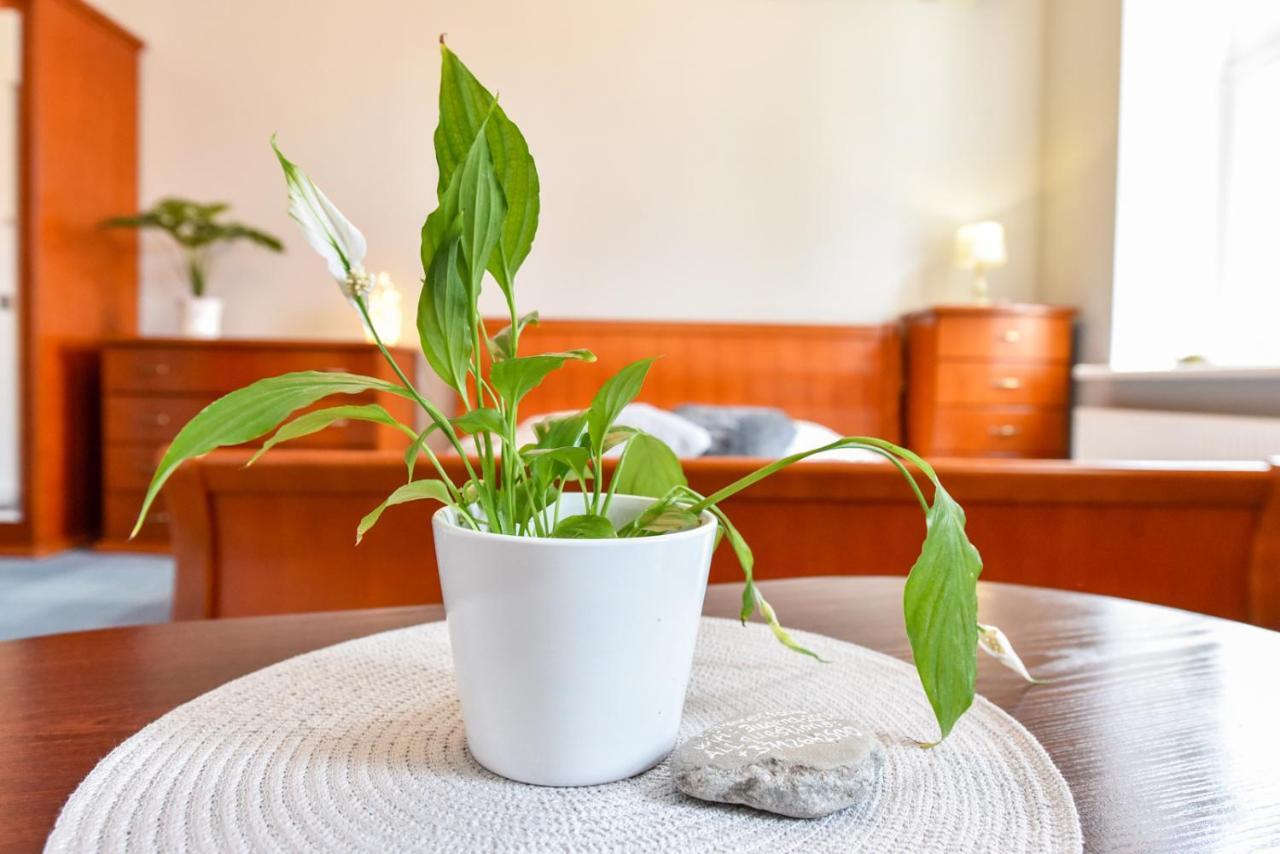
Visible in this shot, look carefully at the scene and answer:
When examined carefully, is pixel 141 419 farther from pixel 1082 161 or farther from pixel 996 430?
pixel 1082 161

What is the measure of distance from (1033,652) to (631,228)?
3685 mm

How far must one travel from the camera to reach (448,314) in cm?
43

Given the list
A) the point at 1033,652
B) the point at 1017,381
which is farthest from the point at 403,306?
the point at 1033,652

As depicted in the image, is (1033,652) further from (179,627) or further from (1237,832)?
(179,627)

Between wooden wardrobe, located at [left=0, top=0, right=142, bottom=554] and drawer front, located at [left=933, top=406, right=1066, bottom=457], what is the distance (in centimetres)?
364

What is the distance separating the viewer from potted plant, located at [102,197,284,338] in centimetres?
368

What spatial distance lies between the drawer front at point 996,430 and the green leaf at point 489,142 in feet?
11.5

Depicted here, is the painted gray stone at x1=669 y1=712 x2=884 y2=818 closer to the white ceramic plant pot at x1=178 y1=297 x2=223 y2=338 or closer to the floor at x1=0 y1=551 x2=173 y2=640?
the floor at x1=0 y1=551 x2=173 y2=640

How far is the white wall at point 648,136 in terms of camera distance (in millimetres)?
4094

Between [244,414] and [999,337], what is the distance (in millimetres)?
3723

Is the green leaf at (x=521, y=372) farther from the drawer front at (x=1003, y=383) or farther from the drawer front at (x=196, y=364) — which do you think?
the drawer front at (x=1003, y=383)

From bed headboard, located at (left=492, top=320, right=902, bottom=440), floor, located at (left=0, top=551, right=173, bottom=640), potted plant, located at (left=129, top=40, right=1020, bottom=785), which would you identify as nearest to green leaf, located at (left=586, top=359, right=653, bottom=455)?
potted plant, located at (left=129, top=40, right=1020, bottom=785)

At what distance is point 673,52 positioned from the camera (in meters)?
4.17

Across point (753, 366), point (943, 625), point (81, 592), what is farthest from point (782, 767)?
point (753, 366)
